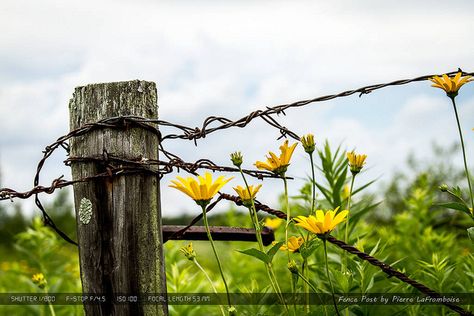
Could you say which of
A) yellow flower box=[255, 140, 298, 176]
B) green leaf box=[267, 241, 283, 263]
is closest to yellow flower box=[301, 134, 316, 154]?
yellow flower box=[255, 140, 298, 176]

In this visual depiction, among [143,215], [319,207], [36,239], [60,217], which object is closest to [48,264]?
[36,239]

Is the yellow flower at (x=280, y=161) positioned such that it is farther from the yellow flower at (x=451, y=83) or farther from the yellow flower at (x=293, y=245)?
the yellow flower at (x=451, y=83)

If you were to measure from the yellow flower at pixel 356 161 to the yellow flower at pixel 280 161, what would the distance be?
0.20 metres

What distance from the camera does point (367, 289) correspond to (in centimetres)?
214

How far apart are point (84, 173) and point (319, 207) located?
1.21 metres

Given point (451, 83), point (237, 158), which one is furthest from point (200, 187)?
point (451, 83)

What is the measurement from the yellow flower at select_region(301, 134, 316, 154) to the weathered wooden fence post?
1.52 ft

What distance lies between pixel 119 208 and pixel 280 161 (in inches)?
19.9

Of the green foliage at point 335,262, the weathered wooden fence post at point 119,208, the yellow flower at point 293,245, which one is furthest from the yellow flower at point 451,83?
the weathered wooden fence post at point 119,208

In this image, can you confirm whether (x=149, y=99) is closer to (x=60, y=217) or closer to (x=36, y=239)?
(x=36, y=239)

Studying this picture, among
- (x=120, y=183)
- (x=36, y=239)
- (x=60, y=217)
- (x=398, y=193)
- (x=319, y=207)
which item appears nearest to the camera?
(x=120, y=183)

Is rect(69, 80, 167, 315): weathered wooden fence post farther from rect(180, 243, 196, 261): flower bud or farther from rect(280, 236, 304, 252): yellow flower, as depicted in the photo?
rect(280, 236, 304, 252): yellow flower

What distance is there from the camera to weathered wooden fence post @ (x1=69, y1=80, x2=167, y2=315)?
6.08 ft

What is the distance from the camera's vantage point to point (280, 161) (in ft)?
6.05
